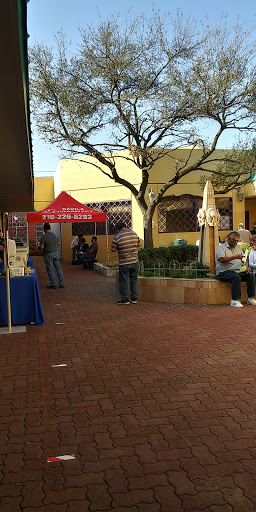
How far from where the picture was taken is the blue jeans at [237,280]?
938 cm

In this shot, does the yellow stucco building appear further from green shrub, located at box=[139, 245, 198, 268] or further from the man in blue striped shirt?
the man in blue striped shirt

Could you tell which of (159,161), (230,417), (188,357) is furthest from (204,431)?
(159,161)

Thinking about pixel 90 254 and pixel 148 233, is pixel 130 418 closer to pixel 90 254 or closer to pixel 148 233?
pixel 148 233

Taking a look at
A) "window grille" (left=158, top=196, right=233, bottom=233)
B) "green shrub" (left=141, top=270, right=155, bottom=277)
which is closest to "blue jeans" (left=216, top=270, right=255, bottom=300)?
"green shrub" (left=141, top=270, right=155, bottom=277)

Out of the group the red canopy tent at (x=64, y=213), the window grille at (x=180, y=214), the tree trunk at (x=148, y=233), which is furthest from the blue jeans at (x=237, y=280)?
the window grille at (x=180, y=214)

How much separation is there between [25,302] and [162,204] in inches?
500

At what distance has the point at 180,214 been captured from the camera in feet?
66.8

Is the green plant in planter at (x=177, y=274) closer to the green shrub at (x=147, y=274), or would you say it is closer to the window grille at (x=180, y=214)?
the green shrub at (x=147, y=274)

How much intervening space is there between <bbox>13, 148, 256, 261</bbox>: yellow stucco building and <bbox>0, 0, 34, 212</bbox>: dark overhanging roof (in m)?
12.6

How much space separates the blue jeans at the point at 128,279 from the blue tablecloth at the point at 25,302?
2.34m

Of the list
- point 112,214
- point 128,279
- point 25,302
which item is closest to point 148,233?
point 112,214

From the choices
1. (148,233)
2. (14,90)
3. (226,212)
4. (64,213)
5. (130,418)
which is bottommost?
(130,418)

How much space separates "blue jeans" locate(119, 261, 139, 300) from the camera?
9.95 m

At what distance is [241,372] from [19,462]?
8.92 feet
